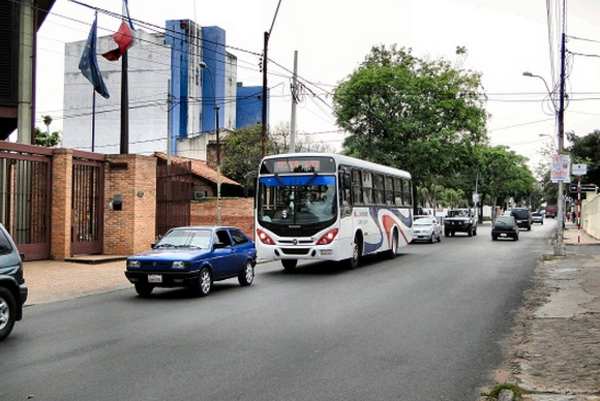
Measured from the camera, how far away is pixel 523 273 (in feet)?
64.5

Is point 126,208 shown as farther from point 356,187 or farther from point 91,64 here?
point 356,187

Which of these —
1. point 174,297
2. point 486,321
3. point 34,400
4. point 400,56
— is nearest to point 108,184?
point 174,297

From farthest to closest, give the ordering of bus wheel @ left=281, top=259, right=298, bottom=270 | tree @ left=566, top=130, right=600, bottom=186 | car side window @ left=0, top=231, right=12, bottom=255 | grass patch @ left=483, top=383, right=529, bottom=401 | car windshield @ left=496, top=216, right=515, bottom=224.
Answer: tree @ left=566, top=130, right=600, bottom=186 → car windshield @ left=496, top=216, right=515, bottom=224 → bus wheel @ left=281, top=259, right=298, bottom=270 → car side window @ left=0, top=231, right=12, bottom=255 → grass patch @ left=483, top=383, right=529, bottom=401

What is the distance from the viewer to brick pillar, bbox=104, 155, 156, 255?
74.6ft

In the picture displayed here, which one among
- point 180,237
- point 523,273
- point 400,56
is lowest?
point 523,273

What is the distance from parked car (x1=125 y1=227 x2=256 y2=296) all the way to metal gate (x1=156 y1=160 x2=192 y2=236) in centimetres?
1069

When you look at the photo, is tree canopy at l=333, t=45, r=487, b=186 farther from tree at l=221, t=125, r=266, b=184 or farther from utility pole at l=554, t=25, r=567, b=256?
utility pole at l=554, t=25, r=567, b=256

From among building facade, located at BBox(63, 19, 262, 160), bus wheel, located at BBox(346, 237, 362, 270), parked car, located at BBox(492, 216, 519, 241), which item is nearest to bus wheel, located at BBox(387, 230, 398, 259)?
bus wheel, located at BBox(346, 237, 362, 270)

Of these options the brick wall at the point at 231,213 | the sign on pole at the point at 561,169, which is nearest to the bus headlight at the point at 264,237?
the sign on pole at the point at 561,169

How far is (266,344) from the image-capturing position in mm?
8766

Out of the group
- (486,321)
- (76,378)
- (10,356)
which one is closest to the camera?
(76,378)

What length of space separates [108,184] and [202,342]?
604 inches

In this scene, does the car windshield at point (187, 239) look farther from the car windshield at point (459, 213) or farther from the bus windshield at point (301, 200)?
the car windshield at point (459, 213)

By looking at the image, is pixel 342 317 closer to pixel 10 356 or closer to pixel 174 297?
pixel 174 297
